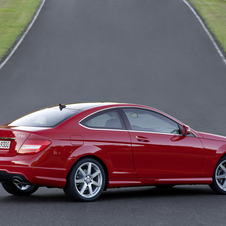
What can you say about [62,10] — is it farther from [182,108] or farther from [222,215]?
[222,215]

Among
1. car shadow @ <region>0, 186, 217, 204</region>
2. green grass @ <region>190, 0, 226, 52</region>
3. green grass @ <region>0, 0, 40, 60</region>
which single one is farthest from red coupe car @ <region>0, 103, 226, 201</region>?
green grass @ <region>190, 0, 226, 52</region>

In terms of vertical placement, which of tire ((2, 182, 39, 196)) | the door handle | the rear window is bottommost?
tire ((2, 182, 39, 196))

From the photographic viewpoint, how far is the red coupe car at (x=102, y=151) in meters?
6.71

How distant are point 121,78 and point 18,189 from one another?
1545 cm

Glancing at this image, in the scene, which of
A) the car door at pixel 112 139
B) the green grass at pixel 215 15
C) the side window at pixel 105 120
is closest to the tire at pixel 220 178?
the car door at pixel 112 139

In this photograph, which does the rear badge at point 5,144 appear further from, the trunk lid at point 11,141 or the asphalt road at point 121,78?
the asphalt road at point 121,78

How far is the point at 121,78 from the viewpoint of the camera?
22828 millimetres

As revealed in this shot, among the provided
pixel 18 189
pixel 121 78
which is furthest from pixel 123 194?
pixel 121 78

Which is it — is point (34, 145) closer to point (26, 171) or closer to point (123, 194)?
point (26, 171)

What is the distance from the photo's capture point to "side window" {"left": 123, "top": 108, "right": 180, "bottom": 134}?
764 centimetres

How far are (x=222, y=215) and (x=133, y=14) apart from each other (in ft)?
100

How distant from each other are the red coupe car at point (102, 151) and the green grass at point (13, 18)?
19830 millimetres

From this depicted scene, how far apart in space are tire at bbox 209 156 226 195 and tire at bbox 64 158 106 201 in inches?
85.6

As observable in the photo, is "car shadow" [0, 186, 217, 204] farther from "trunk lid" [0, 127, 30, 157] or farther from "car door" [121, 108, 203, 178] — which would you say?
"trunk lid" [0, 127, 30, 157]
